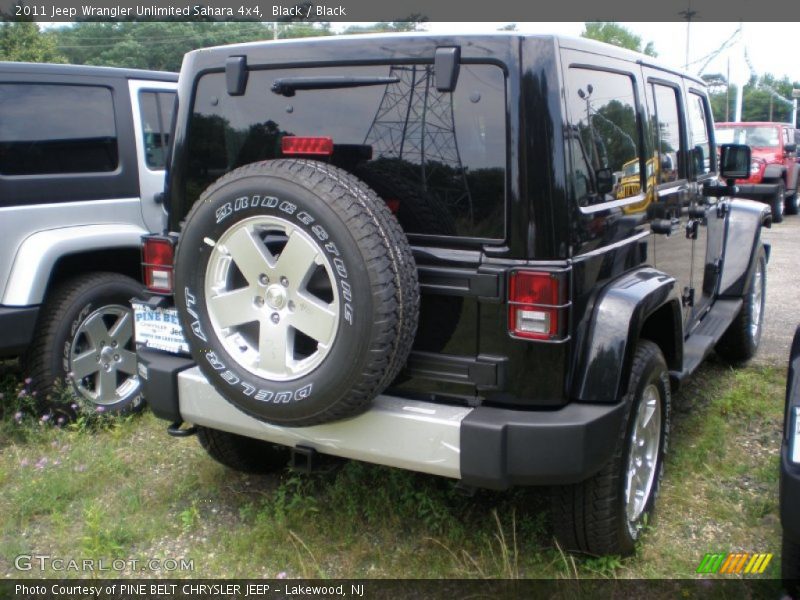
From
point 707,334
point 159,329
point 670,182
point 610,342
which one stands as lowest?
point 707,334

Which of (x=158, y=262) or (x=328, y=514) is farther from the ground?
(x=158, y=262)

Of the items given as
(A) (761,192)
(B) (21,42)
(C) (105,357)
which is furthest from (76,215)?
(B) (21,42)

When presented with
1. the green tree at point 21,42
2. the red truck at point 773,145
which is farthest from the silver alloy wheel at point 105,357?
the green tree at point 21,42

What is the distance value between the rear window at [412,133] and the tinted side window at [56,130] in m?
1.80

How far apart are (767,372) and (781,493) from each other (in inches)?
126

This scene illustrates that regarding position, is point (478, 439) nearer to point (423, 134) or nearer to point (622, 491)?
point (622, 491)

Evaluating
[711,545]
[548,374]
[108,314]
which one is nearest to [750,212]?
[711,545]

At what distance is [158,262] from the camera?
3.35 metres

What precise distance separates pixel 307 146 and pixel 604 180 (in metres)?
1.11

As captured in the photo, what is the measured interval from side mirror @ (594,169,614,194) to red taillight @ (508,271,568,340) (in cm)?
54

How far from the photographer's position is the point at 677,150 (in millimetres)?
4172

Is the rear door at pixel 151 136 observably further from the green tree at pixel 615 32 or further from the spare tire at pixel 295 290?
the green tree at pixel 615 32

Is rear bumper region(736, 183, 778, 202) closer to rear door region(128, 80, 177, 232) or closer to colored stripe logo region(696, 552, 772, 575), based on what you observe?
rear door region(128, 80, 177, 232)

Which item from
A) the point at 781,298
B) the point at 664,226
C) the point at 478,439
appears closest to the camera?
the point at 478,439
